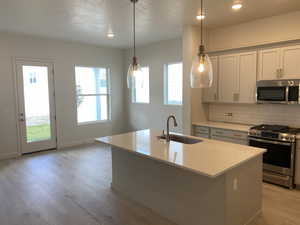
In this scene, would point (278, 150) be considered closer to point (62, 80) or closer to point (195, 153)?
point (195, 153)

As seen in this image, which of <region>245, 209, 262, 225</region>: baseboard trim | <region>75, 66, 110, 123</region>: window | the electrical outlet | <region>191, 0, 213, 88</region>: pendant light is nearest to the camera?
the electrical outlet

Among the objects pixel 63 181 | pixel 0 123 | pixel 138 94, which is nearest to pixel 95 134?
pixel 138 94

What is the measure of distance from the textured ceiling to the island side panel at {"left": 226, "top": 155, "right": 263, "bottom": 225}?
2.40 meters

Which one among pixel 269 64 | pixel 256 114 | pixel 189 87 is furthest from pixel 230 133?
pixel 269 64

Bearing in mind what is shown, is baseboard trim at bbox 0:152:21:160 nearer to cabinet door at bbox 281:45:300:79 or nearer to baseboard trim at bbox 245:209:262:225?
baseboard trim at bbox 245:209:262:225

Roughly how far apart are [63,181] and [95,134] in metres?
3.00

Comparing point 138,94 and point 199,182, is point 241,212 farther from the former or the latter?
point 138,94

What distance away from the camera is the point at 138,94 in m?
7.16

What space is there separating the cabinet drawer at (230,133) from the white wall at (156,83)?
1564 mm

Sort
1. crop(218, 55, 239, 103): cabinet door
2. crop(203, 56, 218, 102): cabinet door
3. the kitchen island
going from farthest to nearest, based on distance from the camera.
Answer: crop(203, 56, 218, 102): cabinet door
crop(218, 55, 239, 103): cabinet door
the kitchen island

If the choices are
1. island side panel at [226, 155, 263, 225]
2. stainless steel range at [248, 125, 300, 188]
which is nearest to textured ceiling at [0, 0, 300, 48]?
stainless steel range at [248, 125, 300, 188]

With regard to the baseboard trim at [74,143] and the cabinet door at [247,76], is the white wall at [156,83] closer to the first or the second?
the baseboard trim at [74,143]

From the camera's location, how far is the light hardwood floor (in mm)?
2820

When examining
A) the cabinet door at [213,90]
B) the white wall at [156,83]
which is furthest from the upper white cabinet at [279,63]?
the white wall at [156,83]
